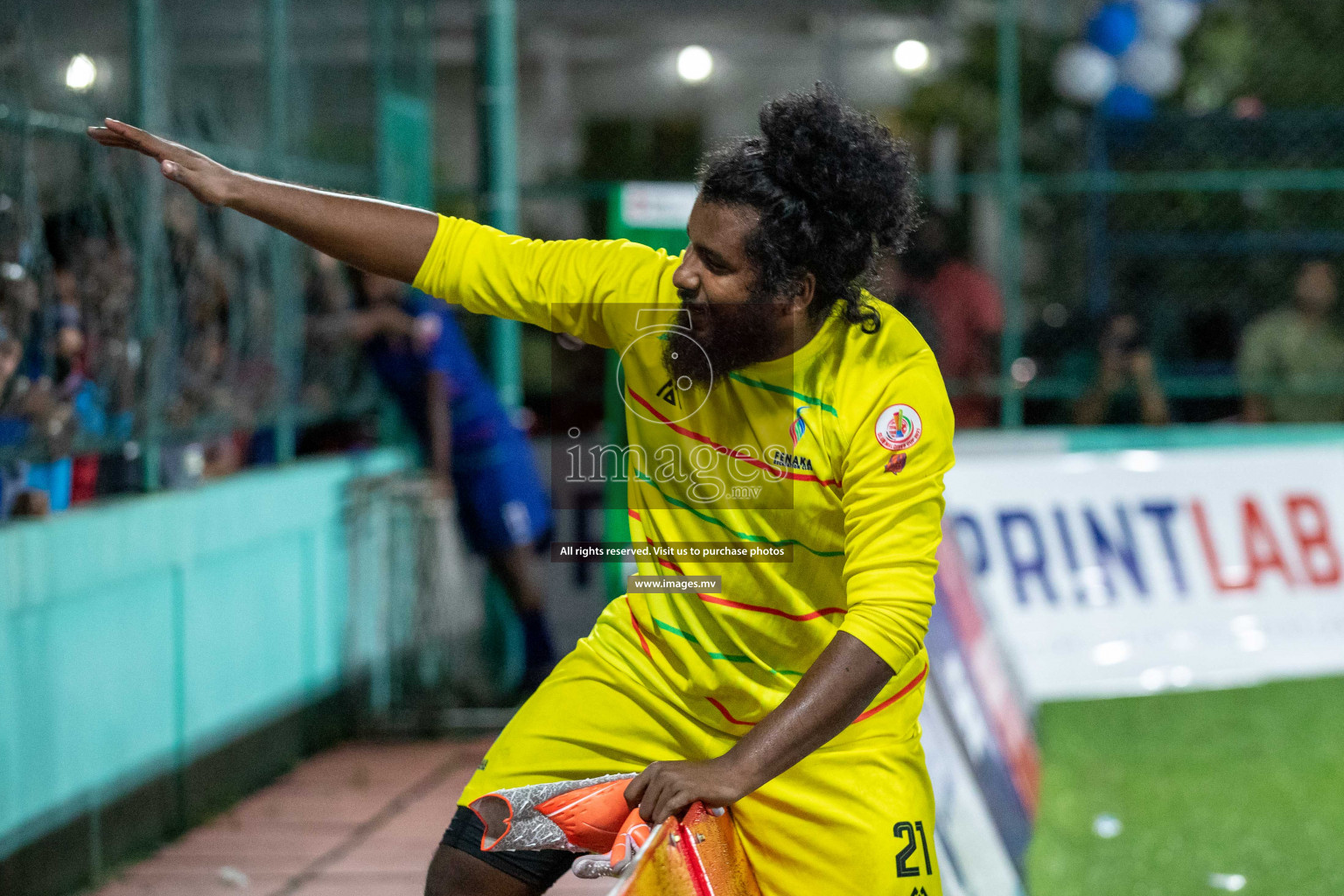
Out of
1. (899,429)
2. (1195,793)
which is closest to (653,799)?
(899,429)

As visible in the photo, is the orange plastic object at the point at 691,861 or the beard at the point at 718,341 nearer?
the orange plastic object at the point at 691,861

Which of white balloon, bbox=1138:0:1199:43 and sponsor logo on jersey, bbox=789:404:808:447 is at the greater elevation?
white balloon, bbox=1138:0:1199:43

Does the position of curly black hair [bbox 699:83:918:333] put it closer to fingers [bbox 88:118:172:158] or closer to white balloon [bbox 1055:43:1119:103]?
fingers [bbox 88:118:172:158]

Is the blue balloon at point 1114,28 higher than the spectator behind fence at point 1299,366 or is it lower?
higher

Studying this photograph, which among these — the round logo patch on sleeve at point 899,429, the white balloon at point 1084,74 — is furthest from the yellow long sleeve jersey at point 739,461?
the white balloon at point 1084,74

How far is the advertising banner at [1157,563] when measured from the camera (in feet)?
22.5

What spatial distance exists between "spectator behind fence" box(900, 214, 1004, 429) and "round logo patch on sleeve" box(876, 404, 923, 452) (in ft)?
21.9

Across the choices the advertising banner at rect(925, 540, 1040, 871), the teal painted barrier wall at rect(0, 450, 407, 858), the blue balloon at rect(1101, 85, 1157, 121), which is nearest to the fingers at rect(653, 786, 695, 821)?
the advertising banner at rect(925, 540, 1040, 871)

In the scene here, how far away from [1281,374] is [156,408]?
6.24 metres

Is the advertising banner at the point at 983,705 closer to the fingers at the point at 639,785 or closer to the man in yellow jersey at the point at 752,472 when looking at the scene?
the man in yellow jersey at the point at 752,472

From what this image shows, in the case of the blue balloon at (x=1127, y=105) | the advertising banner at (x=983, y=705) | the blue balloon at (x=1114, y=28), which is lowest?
the advertising banner at (x=983, y=705)

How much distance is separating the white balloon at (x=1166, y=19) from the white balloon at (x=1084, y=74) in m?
0.38

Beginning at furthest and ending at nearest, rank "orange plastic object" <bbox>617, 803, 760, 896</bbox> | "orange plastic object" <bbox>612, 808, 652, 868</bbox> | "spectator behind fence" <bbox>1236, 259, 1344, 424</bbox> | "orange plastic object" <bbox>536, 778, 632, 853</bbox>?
1. "spectator behind fence" <bbox>1236, 259, 1344, 424</bbox>
2. "orange plastic object" <bbox>536, 778, 632, 853</bbox>
3. "orange plastic object" <bbox>612, 808, 652, 868</bbox>
4. "orange plastic object" <bbox>617, 803, 760, 896</bbox>

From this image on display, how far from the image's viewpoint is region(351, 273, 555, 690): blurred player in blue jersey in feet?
24.7
